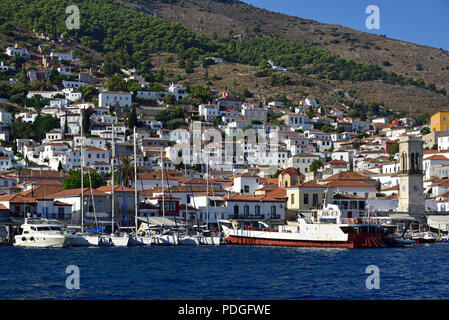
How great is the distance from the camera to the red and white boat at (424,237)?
63781mm

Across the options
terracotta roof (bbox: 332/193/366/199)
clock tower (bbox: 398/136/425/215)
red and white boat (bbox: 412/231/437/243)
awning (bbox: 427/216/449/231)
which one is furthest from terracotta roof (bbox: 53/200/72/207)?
awning (bbox: 427/216/449/231)

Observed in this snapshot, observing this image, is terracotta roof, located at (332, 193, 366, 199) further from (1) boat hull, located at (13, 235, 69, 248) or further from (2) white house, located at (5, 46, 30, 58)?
(2) white house, located at (5, 46, 30, 58)

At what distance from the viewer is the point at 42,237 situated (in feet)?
174

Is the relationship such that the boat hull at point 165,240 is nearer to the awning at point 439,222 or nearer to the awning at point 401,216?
the awning at point 401,216

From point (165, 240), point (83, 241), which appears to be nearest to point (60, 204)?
point (83, 241)

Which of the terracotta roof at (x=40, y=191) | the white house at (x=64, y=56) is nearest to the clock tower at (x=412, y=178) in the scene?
the terracotta roof at (x=40, y=191)

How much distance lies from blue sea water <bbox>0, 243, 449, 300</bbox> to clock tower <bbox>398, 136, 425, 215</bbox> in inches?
763

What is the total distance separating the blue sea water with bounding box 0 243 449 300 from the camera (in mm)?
27656

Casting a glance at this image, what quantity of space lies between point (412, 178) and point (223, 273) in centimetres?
4107

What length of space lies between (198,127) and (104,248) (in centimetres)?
8072
